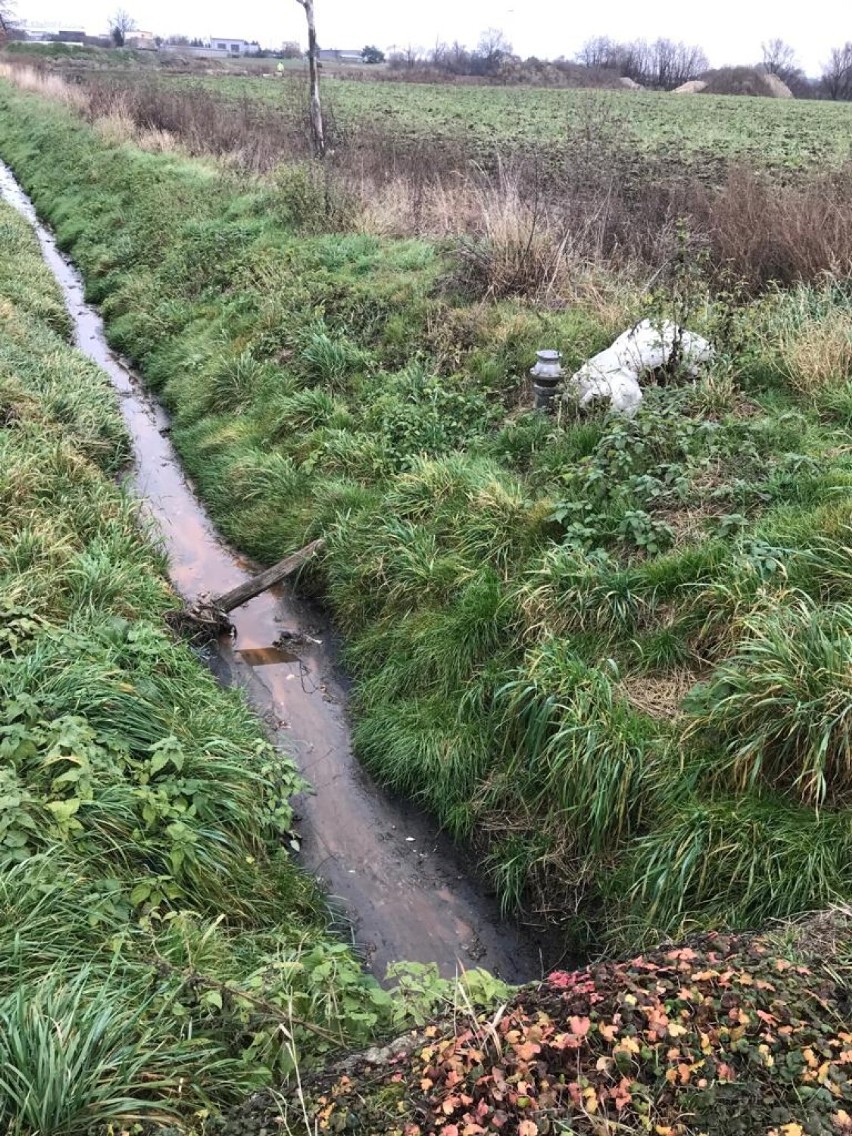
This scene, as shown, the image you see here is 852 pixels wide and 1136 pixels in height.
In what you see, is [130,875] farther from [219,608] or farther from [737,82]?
[737,82]

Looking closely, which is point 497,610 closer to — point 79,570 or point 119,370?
point 79,570

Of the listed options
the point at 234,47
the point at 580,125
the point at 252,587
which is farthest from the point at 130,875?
the point at 234,47

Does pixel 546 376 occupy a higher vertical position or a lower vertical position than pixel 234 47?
lower

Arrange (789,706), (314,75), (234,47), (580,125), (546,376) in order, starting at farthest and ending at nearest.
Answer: (234,47) → (580,125) → (314,75) → (546,376) → (789,706)

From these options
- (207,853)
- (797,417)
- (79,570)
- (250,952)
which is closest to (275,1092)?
(250,952)

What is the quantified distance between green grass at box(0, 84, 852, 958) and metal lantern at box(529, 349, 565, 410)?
0.68 feet

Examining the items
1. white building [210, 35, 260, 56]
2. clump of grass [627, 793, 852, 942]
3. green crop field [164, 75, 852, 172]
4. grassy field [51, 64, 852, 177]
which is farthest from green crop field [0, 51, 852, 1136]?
white building [210, 35, 260, 56]

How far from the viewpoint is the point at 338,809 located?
4695 mm

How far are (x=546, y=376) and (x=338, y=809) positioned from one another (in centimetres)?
377

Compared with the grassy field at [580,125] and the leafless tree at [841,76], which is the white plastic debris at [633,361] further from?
the leafless tree at [841,76]

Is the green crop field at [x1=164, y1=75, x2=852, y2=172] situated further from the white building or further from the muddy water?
the white building

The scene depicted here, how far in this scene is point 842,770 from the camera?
3.40 m

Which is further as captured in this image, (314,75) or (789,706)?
(314,75)

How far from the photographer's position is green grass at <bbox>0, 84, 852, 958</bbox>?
3559mm
